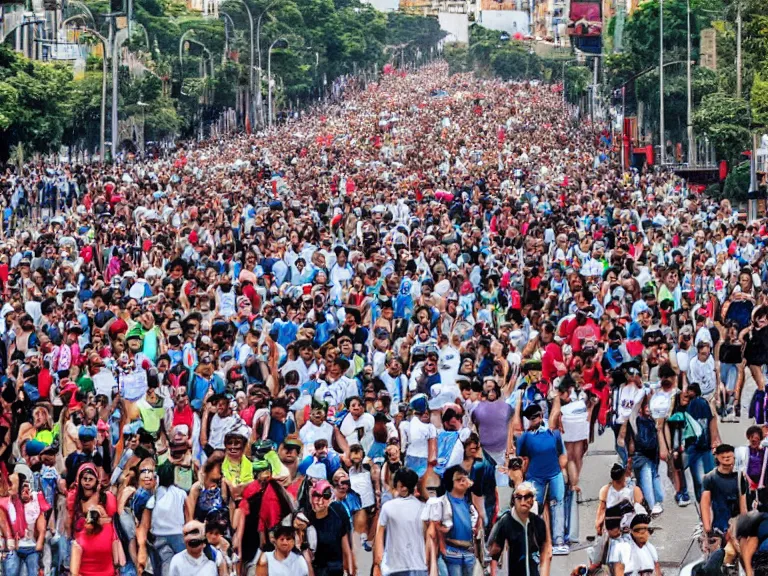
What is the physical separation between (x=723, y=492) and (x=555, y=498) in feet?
5.17

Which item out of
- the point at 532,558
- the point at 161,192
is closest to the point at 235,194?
the point at 161,192

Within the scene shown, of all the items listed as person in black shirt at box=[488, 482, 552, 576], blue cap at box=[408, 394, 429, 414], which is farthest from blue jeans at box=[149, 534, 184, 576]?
blue cap at box=[408, 394, 429, 414]

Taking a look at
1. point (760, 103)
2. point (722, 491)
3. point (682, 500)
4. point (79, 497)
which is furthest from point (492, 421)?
point (760, 103)

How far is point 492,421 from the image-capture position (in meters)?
14.5

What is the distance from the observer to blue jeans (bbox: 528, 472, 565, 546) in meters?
13.5

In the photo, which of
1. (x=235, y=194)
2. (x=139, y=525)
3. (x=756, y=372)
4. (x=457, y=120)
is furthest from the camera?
(x=457, y=120)

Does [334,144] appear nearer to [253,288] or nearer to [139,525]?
[253,288]

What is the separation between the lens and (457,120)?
99.9 metres

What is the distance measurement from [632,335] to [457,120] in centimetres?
8130

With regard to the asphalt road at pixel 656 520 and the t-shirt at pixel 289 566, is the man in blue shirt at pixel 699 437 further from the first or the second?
the t-shirt at pixel 289 566

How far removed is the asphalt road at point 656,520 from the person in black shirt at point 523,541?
937 mm

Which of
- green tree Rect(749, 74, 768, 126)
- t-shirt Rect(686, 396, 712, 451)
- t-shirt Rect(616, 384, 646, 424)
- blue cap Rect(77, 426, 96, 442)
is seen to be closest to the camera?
blue cap Rect(77, 426, 96, 442)

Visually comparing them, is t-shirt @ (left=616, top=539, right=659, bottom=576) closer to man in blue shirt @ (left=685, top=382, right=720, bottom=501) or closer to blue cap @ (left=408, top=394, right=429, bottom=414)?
blue cap @ (left=408, top=394, right=429, bottom=414)

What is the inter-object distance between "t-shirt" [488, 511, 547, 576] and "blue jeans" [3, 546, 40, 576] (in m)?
2.94
